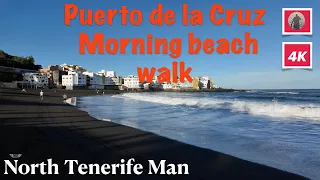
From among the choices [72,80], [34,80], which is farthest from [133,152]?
[72,80]

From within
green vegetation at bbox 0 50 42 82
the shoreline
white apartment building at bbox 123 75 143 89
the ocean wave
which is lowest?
the ocean wave

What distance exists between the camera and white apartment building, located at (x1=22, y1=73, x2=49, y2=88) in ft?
345

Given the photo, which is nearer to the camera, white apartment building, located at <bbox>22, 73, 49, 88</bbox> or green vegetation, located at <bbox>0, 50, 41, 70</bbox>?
white apartment building, located at <bbox>22, 73, 49, 88</bbox>

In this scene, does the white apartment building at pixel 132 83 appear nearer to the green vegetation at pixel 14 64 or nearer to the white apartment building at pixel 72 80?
the white apartment building at pixel 72 80

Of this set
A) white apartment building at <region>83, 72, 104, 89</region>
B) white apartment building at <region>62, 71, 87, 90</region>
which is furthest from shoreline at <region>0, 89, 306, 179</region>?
white apartment building at <region>83, 72, 104, 89</region>

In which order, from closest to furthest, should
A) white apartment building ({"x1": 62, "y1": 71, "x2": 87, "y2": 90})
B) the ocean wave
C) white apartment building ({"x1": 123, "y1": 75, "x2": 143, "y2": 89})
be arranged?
1. the ocean wave
2. white apartment building ({"x1": 62, "y1": 71, "x2": 87, "y2": 90})
3. white apartment building ({"x1": 123, "y1": 75, "x2": 143, "y2": 89})

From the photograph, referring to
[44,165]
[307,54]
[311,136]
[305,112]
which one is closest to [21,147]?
[44,165]

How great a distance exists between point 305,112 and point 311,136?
1167 cm

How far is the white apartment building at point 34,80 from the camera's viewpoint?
105m

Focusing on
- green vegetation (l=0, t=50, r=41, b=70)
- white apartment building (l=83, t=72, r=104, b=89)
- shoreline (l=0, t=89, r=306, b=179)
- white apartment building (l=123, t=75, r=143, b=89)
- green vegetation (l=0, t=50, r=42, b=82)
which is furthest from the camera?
white apartment building (l=123, t=75, r=143, b=89)

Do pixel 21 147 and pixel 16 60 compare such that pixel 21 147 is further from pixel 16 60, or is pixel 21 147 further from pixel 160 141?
pixel 16 60

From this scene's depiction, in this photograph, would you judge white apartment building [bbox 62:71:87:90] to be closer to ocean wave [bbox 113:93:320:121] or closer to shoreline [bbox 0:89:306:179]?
ocean wave [bbox 113:93:320:121]

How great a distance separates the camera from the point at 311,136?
1018cm

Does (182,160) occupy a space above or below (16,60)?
below
